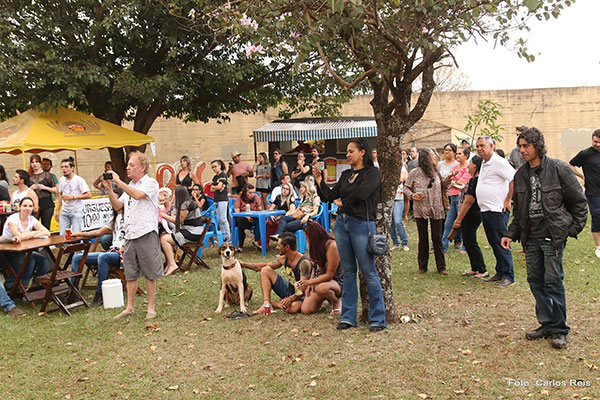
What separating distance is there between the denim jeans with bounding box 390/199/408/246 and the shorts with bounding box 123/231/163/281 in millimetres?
4481

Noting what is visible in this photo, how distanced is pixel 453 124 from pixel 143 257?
701 inches

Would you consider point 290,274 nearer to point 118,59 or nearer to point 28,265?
point 28,265

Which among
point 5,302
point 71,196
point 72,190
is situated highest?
point 72,190

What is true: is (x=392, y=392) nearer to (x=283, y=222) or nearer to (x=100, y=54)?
(x=283, y=222)

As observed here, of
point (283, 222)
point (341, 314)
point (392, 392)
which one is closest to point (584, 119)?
point (283, 222)

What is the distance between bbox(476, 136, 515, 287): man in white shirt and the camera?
7.03m

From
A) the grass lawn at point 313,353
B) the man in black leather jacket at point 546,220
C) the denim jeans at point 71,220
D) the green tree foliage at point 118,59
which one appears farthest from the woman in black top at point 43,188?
the man in black leather jacket at point 546,220

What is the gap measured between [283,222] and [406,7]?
524cm

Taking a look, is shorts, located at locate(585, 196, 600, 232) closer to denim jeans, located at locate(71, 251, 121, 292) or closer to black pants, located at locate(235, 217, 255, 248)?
black pants, located at locate(235, 217, 255, 248)

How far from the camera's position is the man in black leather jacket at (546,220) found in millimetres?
4688

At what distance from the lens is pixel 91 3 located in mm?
12250

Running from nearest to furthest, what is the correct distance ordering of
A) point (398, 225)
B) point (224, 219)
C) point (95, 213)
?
1. point (398, 225)
2. point (224, 219)
3. point (95, 213)

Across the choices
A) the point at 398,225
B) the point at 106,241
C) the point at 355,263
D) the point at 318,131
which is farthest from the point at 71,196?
the point at 318,131

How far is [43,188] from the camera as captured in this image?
11.0 metres
